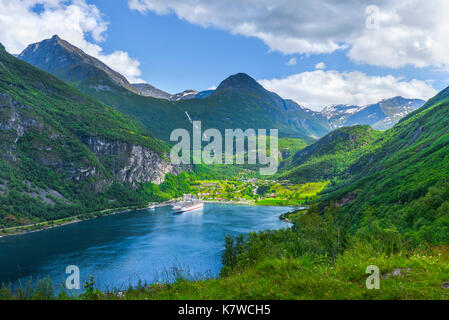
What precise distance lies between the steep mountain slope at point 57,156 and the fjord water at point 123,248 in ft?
80.6

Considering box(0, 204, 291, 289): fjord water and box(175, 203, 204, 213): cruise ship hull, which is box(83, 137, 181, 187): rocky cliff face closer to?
box(175, 203, 204, 213): cruise ship hull

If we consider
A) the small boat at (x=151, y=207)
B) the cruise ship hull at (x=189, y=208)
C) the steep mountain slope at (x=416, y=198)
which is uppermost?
the steep mountain slope at (x=416, y=198)

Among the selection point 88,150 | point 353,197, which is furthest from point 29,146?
point 353,197

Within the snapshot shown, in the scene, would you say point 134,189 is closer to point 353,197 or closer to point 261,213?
point 261,213

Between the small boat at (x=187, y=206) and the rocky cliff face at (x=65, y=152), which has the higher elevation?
the rocky cliff face at (x=65, y=152)

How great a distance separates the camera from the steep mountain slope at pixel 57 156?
109m

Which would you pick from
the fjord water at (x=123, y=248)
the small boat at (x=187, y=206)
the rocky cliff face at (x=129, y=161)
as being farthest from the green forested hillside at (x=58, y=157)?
the small boat at (x=187, y=206)

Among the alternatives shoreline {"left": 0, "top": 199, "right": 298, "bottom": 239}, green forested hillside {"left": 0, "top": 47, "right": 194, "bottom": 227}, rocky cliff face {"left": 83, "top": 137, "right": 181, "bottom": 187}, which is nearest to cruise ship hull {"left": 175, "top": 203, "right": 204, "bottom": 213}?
shoreline {"left": 0, "top": 199, "right": 298, "bottom": 239}

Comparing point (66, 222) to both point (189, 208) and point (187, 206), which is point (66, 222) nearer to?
point (189, 208)

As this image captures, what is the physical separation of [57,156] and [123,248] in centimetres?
9838

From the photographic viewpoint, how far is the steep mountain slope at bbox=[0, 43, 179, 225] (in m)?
109

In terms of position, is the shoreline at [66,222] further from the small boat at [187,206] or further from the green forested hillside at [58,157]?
the small boat at [187,206]

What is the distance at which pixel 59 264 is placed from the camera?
54.5 meters

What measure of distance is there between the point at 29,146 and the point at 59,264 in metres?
105
